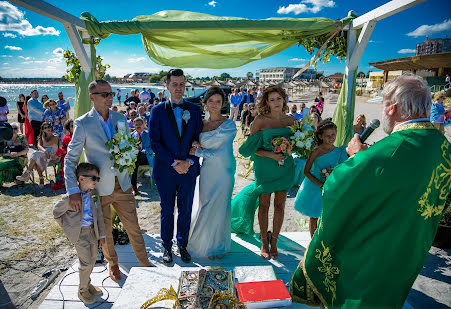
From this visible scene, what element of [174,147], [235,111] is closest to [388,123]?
[174,147]

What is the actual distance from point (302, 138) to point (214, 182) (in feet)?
4.12

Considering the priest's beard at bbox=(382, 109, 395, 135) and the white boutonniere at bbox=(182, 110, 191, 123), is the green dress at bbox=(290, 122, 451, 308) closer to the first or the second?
the priest's beard at bbox=(382, 109, 395, 135)

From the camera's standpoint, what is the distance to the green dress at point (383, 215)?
175 centimetres

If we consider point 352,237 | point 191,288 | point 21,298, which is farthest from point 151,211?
point 352,237

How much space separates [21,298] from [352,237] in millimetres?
3668

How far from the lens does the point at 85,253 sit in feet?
9.14

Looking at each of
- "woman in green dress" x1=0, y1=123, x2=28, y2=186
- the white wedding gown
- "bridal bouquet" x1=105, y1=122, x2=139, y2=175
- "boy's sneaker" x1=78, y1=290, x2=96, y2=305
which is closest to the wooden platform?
"boy's sneaker" x1=78, y1=290, x2=96, y2=305

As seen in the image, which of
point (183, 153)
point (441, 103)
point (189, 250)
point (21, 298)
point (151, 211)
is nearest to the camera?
point (21, 298)

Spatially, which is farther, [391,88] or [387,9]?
[387,9]

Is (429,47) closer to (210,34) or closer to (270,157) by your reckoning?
(210,34)

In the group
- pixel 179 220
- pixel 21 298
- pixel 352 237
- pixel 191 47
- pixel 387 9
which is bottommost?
pixel 21 298

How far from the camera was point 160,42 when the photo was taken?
4.11m

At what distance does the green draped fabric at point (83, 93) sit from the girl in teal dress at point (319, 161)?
3.21 metres

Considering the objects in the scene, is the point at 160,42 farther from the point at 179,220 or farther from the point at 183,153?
the point at 179,220
